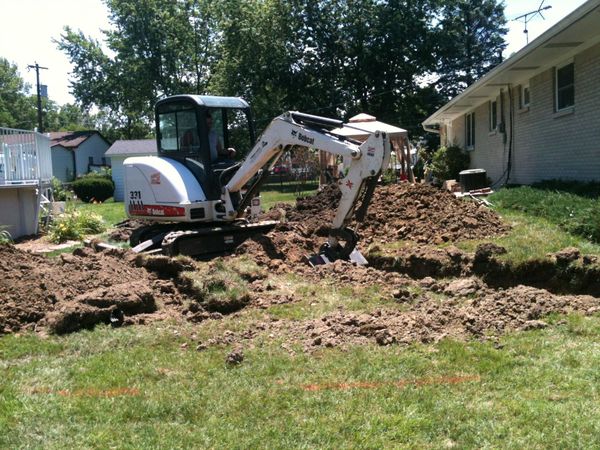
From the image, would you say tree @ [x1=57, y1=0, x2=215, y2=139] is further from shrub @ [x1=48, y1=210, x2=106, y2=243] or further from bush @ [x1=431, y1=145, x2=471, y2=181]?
shrub @ [x1=48, y1=210, x2=106, y2=243]

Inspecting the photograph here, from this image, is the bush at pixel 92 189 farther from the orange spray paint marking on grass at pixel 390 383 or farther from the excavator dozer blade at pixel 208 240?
the orange spray paint marking on grass at pixel 390 383

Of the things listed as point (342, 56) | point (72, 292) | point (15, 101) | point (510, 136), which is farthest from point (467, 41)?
point (15, 101)

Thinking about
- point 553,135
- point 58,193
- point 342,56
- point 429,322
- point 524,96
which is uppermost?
point 342,56

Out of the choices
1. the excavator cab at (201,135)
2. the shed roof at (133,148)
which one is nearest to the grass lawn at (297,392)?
the excavator cab at (201,135)

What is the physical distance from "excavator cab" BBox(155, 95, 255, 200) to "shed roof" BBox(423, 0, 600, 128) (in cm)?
603

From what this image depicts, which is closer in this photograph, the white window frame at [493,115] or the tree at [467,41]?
the white window frame at [493,115]

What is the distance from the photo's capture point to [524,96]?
17.7 metres

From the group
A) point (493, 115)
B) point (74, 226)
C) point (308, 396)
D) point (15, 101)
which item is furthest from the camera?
point (15, 101)

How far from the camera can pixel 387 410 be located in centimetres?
436

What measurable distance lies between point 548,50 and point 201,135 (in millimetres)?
7782

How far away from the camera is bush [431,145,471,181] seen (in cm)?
2444

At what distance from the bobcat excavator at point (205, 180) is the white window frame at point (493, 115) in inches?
441

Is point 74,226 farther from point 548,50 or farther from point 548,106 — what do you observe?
point 548,106

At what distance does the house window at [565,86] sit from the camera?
1431cm
